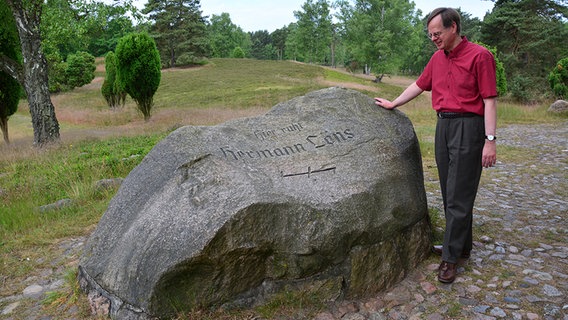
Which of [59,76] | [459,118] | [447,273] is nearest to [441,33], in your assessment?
[459,118]

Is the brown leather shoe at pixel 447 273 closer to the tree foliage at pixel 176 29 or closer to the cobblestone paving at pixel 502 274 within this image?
the cobblestone paving at pixel 502 274

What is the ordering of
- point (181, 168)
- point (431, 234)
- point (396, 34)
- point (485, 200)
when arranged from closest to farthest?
point (181, 168) < point (431, 234) < point (485, 200) < point (396, 34)

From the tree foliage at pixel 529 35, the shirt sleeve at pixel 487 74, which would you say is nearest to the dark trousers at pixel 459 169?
the shirt sleeve at pixel 487 74

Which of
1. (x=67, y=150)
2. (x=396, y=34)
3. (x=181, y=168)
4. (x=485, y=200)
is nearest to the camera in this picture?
(x=181, y=168)

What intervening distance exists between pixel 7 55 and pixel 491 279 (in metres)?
14.9

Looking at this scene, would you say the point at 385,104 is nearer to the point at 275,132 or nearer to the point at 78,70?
the point at 275,132

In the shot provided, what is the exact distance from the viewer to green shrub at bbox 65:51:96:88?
135 feet

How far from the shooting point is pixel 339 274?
11.4 feet

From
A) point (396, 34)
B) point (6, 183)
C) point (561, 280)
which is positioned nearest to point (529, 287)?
point (561, 280)

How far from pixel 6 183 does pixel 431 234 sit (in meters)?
7.52

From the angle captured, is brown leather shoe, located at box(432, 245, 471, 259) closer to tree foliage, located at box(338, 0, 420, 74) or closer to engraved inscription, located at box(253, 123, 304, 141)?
engraved inscription, located at box(253, 123, 304, 141)

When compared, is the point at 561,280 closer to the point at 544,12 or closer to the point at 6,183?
the point at 6,183

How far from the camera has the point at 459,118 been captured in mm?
3531

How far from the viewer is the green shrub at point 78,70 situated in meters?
41.0
